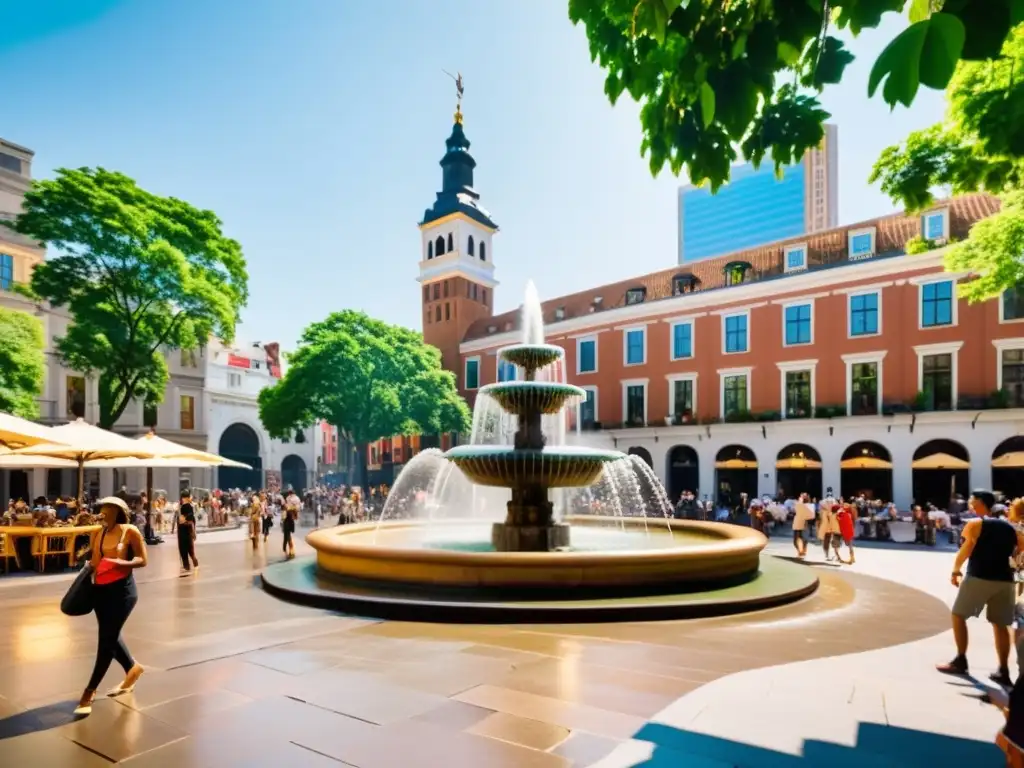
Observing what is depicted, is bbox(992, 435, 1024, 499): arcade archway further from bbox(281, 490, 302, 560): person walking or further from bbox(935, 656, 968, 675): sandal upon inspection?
bbox(281, 490, 302, 560): person walking

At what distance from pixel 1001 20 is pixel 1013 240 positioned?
1403cm

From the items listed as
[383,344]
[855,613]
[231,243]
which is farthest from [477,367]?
[855,613]

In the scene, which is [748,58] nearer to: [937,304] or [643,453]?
[937,304]

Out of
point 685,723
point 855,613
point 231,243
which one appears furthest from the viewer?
point 231,243

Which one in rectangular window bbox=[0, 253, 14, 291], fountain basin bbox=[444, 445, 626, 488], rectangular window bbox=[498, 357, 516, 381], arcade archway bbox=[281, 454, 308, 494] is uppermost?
rectangular window bbox=[0, 253, 14, 291]

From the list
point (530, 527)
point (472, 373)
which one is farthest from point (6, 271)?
point (530, 527)

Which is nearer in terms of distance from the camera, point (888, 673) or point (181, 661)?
point (888, 673)

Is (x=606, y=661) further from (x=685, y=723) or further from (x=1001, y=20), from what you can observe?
→ (x=1001, y=20)

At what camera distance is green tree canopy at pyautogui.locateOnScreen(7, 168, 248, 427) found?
2092cm

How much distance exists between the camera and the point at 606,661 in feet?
19.9

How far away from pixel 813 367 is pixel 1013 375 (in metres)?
7.67

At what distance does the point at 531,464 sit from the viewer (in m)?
10.7

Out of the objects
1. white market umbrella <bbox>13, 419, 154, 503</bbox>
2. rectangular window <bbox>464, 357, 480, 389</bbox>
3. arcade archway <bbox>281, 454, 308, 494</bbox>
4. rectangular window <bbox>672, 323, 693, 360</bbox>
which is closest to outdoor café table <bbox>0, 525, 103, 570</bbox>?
white market umbrella <bbox>13, 419, 154, 503</bbox>

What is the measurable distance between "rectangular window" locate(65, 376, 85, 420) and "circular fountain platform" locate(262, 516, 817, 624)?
101 feet
